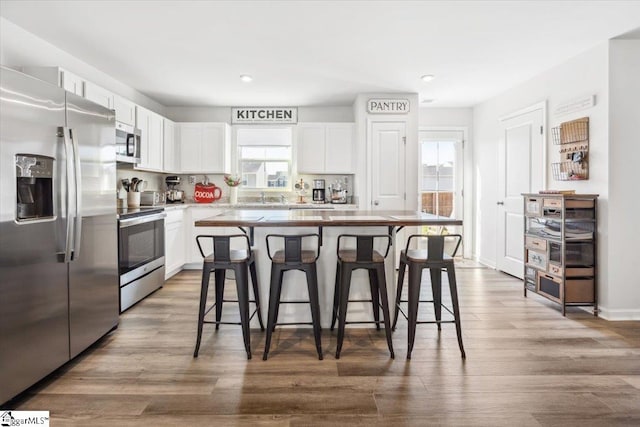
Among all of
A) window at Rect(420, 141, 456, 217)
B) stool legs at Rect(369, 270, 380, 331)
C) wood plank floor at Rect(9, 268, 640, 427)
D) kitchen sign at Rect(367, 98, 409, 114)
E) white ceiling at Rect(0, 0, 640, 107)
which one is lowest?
wood plank floor at Rect(9, 268, 640, 427)

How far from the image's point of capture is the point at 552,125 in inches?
167

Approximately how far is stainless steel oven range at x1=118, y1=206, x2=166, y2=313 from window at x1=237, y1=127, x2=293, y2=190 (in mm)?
1876

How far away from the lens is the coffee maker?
5887 millimetres

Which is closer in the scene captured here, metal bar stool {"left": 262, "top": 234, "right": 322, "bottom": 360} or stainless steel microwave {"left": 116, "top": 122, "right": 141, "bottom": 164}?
metal bar stool {"left": 262, "top": 234, "right": 322, "bottom": 360}

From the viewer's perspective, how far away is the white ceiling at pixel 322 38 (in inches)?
111

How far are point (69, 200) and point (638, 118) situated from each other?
4.49 m

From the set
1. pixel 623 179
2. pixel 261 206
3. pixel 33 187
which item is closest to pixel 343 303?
pixel 33 187

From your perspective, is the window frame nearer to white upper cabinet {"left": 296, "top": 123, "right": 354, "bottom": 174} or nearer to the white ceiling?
white upper cabinet {"left": 296, "top": 123, "right": 354, "bottom": 174}

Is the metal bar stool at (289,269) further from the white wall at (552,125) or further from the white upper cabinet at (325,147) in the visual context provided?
the white upper cabinet at (325,147)

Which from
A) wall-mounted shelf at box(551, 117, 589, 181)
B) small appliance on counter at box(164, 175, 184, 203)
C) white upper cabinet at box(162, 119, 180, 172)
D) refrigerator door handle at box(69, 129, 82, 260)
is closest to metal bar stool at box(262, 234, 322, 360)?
refrigerator door handle at box(69, 129, 82, 260)

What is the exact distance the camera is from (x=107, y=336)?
3.05 m

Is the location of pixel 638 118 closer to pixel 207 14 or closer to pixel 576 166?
pixel 576 166

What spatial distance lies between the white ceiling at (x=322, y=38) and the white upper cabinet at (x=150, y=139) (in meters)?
0.41

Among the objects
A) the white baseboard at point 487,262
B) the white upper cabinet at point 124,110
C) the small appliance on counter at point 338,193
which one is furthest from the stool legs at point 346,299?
the white baseboard at point 487,262
